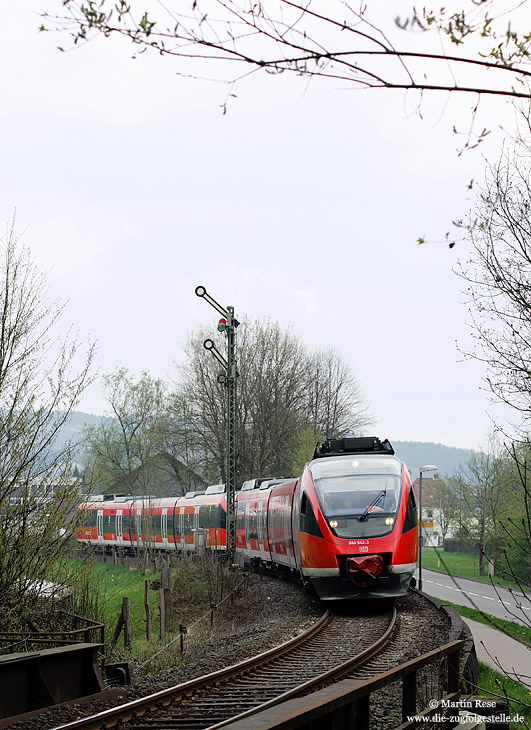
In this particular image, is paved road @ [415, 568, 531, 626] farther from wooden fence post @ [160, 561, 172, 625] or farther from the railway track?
the railway track

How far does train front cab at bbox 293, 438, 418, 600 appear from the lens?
1628cm

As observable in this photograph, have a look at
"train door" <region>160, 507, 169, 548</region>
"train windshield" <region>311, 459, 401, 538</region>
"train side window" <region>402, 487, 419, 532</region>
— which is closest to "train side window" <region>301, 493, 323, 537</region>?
"train windshield" <region>311, 459, 401, 538</region>

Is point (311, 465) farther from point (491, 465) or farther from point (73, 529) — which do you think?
point (491, 465)

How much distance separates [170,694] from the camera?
9.52 meters

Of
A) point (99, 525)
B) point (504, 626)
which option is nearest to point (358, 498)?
point (504, 626)

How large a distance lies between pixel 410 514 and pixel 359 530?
1.14 metres

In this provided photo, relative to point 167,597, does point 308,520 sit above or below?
above

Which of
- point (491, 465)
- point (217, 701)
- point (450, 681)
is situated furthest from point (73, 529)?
point (491, 465)

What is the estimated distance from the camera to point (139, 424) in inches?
2413

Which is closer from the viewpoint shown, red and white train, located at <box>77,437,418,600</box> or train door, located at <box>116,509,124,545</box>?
red and white train, located at <box>77,437,418,600</box>

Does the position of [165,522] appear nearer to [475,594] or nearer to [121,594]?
[121,594]

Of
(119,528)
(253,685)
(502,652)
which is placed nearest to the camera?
(253,685)

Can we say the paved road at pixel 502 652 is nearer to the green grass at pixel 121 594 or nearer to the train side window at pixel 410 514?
the train side window at pixel 410 514

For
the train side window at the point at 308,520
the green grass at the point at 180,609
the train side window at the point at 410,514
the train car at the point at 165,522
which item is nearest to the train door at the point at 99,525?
the train car at the point at 165,522
